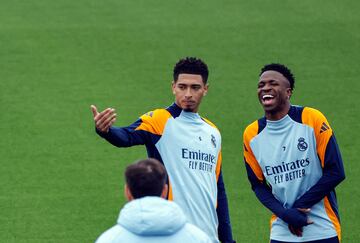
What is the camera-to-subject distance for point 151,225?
405 centimetres

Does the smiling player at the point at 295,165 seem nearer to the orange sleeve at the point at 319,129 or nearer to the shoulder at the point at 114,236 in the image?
the orange sleeve at the point at 319,129

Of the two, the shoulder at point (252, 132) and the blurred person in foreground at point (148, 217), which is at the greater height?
the shoulder at point (252, 132)

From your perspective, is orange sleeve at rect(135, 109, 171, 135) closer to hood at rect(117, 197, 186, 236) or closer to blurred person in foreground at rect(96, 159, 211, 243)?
blurred person in foreground at rect(96, 159, 211, 243)

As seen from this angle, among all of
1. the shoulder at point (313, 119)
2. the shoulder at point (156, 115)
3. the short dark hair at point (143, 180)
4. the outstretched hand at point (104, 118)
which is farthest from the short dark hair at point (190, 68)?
the short dark hair at point (143, 180)

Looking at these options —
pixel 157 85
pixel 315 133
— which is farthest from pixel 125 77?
pixel 315 133

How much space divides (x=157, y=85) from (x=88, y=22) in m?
2.67

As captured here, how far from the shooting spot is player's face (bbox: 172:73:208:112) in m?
6.21

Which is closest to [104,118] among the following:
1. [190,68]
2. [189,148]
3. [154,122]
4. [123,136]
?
[123,136]

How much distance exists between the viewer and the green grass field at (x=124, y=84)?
9.59 meters

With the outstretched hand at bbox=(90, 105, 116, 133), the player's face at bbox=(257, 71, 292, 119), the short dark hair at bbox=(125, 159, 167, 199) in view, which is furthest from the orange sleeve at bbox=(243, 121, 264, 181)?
the short dark hair at bbox=(125, 159, 167, 199)

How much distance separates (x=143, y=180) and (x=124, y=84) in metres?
8.13

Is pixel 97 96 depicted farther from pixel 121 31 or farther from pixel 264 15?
pixel 264 15

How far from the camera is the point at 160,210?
4098mm

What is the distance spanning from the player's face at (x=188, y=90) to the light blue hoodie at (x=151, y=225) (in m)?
2.10
